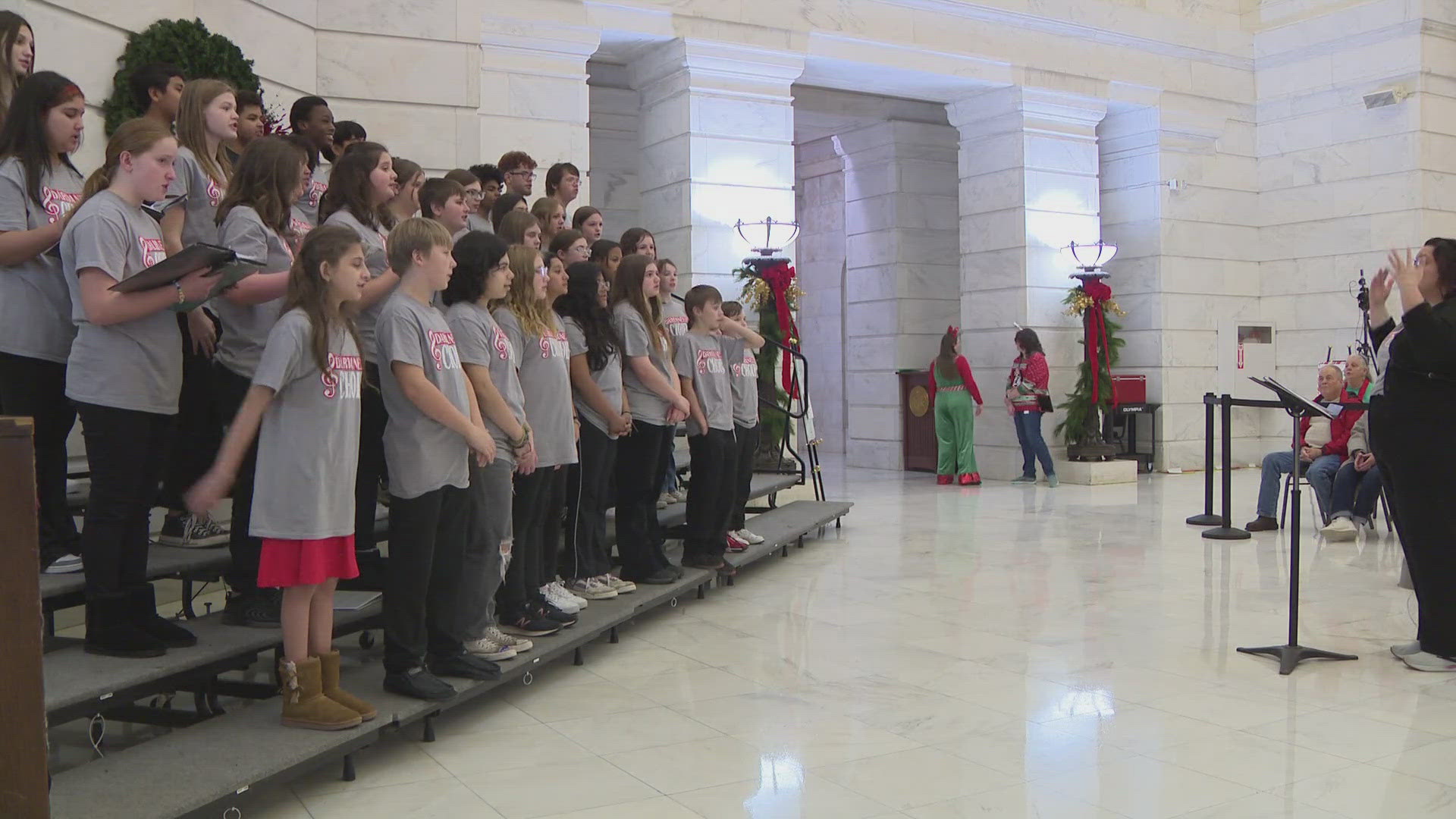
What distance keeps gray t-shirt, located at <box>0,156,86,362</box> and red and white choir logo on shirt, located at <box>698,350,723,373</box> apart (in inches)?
116

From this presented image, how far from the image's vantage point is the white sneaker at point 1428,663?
14.9 ft

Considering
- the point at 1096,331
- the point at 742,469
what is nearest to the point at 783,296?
the point at 742,469

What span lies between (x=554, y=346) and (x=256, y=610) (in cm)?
136

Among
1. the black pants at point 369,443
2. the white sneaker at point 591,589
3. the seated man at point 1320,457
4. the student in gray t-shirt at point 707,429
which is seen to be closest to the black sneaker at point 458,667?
the black pants at point 369,443

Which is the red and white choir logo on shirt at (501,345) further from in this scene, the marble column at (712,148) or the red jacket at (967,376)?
the red jacket at (967,376)

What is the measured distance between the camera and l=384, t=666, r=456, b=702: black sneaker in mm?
3547

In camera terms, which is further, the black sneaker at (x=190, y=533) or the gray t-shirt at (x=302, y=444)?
the black sneaker at (x=190, y=533)

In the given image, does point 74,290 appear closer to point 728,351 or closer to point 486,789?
point 486,789

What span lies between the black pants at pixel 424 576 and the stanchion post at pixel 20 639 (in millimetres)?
1351

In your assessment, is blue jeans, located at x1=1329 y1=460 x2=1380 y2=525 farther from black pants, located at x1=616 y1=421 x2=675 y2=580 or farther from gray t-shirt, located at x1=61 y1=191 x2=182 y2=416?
gray t-shirt, located at x1=61 y1=191 x2=182 y2=416

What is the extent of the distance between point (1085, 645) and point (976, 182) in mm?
8366

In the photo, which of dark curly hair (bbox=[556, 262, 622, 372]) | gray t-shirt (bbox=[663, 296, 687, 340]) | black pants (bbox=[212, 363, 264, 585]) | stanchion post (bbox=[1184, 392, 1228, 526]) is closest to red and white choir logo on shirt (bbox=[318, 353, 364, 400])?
black pants (bbox=[212, 363, 264, 585])

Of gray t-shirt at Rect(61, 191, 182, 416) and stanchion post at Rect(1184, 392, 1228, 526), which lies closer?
gray t-shirt at Rect(61, 191, 182, 416)

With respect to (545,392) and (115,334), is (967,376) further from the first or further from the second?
(115,334)
